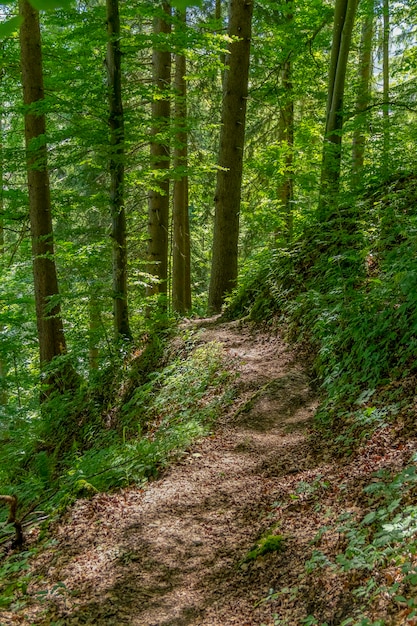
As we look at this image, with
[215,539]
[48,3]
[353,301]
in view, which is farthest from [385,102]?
[48,3]

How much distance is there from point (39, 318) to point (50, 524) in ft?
17.5

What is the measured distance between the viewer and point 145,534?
3.97 metres

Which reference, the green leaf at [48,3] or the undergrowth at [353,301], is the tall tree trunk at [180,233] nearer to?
the undergrowth at [353,301]

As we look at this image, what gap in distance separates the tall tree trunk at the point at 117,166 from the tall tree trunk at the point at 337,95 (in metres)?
3.39

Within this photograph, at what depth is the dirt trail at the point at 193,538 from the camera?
321 cm

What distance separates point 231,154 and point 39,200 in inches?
142

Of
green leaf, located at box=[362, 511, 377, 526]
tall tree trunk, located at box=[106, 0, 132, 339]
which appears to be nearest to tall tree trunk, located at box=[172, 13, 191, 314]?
tall tree trunk, located at box=[106, 0, 132, 339]

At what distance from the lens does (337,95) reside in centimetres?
955

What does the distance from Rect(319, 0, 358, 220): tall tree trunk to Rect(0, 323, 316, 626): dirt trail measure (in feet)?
15.5

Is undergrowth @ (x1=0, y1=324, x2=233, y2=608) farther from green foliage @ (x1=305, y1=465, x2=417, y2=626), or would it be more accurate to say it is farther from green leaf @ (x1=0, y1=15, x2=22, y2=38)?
green leaf @ (x1=0, y1=15, x2=22, y2=38)

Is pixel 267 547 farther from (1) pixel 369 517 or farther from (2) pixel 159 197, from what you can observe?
(2) pixel 159 197

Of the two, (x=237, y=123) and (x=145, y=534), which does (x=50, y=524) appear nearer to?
(x=145, y=534)

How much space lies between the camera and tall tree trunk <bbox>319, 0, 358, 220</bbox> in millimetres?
8930

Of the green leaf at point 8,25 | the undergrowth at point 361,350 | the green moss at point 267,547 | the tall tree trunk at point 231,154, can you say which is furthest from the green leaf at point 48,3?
the tall tree trunk at point 231,154
